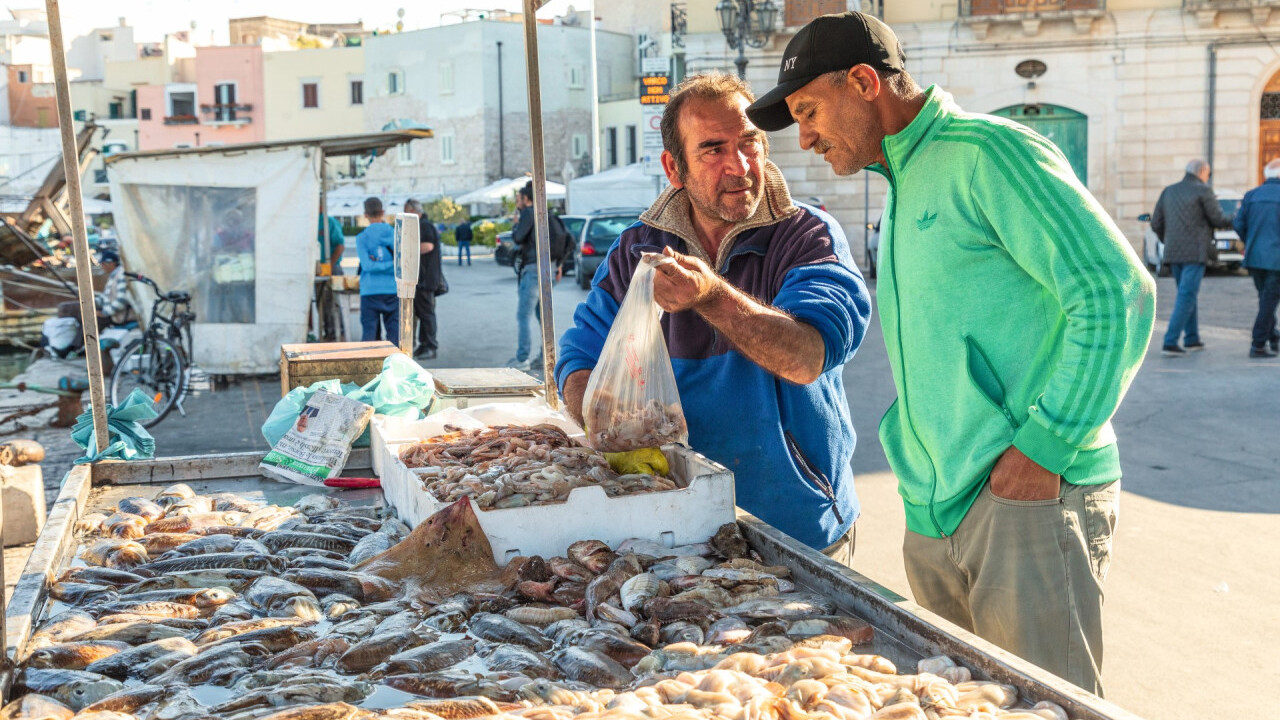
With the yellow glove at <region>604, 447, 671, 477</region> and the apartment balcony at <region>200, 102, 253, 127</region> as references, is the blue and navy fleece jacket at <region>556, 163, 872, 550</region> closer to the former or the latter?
the yellow glove at <region>604, 447, 671, 477</region>

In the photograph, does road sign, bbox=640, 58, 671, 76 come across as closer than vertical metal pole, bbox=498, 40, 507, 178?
Yes

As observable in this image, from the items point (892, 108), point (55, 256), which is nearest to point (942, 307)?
point (892, 108)

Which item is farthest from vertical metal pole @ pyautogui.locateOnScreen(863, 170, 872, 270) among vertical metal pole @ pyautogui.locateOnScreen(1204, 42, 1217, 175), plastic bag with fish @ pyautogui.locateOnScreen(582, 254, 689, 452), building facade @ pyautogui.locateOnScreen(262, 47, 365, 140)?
building facade @ pyautogui.locateOnScreen(262, 47, 365, 140)

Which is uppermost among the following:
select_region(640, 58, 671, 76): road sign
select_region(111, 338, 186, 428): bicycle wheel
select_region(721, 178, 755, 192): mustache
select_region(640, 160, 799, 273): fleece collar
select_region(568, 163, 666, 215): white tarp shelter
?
select_region(640, 58, 671, 76): road sign

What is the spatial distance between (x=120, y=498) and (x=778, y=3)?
93.4ft

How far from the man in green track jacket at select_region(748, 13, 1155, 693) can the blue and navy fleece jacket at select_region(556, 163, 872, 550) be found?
472 millimetres

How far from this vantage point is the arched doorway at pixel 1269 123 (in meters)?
29.3

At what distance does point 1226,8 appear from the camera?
28.8m

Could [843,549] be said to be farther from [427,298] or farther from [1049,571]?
Answer: [427,298]

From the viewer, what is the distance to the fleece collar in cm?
333

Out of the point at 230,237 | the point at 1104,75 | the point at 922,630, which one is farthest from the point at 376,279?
the point at 1104,75

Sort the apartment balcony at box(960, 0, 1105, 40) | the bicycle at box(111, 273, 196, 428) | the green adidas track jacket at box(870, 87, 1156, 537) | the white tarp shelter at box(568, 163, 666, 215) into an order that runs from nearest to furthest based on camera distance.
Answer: the green adidas track jacket at box(870, 87, 1156, 537), the bicycle at box(111, 273, 196, 428), the apartment balcony at box(960, 0, 1105, 40), the white tarp shelter at box(568, 163, 666, 215)

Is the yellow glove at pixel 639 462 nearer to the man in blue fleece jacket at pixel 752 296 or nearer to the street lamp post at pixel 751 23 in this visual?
the man in blue fleece jacket at pixel 752 296

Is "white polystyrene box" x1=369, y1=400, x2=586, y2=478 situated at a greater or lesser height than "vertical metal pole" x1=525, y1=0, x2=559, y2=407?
lesser
